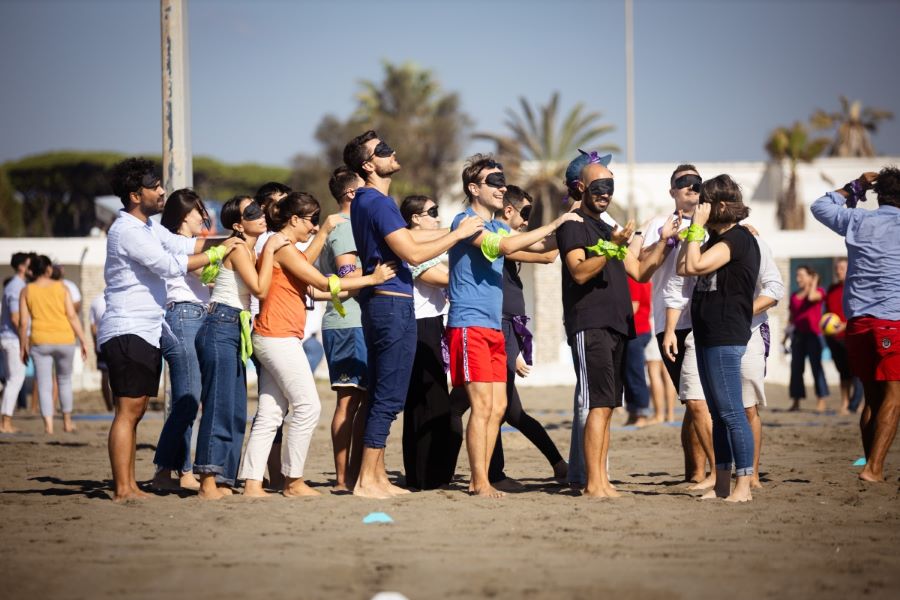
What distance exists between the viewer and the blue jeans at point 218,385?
256 inches

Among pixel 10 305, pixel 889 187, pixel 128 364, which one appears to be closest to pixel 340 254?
pixel 128 364

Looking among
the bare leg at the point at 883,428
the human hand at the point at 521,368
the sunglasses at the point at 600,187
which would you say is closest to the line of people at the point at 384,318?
the sunglasses at the point at 600,187

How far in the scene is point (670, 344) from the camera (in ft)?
22.8

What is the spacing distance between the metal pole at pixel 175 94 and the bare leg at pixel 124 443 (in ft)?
10.7

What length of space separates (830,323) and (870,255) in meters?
6.57

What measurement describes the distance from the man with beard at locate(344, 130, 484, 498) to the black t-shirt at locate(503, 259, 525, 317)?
1.05 m

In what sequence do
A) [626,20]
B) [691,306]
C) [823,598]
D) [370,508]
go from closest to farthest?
[823,598], [370,508], [691,306], [626,20]

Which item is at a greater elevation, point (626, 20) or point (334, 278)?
point (626, 20)

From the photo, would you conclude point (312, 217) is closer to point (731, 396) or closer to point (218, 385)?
point (218, 385)

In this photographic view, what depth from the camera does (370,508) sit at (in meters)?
5.94

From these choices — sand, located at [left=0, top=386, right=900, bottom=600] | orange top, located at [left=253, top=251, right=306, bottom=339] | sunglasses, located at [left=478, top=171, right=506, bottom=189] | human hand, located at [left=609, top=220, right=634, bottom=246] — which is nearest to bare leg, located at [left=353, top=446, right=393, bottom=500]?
sand, located at [left=0, top=386, right=900, bottom=600]

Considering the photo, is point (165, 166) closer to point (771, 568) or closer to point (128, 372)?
point (128, 372)

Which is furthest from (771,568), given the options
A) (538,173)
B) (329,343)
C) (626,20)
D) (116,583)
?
(538,173)

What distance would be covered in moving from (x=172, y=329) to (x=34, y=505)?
1.38m
